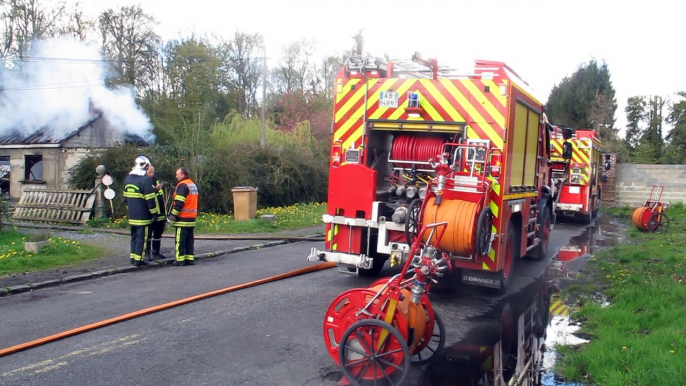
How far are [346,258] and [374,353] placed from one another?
3.60 meters

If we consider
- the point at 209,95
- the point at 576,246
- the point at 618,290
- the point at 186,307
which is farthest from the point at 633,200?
the point at 209,95

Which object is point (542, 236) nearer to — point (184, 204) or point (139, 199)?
point (184, 204)

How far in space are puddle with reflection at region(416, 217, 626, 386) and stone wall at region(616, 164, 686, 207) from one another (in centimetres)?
1575

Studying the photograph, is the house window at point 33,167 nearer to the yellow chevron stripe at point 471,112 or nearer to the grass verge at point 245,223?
the grass verge at point 245,223

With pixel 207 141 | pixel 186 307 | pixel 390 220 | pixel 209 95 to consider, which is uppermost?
pixel 209 95

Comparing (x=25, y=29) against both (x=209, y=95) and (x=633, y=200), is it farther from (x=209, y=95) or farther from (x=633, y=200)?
(x=633, y=200)

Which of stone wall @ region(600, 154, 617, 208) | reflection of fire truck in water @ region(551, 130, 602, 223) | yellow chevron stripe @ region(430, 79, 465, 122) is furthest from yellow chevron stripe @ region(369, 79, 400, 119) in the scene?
stone wall @ region(600, 154, 617, 208)

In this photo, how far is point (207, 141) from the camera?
1884 cm

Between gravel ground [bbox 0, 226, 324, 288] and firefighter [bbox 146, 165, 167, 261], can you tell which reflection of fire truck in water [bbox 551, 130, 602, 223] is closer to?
gravel ground [bbox 0, 226, 324, 288]

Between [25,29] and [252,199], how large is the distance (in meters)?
19.5

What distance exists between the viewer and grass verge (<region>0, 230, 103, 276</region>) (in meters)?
8.98

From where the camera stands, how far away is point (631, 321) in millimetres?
6371

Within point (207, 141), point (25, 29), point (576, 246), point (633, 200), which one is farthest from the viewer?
point (25, 29)

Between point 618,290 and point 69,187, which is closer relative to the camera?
point 618,290
